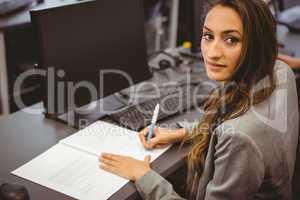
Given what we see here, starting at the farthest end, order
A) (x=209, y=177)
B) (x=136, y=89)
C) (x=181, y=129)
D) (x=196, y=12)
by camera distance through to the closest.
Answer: (x=196, y=12), (x=136, y=89), (x=181, y=129), (x=209, y=177)

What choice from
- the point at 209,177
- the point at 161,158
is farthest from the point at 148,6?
the point at 209,177

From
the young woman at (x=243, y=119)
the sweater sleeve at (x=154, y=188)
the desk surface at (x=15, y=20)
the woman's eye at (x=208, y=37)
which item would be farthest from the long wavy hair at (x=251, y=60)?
the desk surface at (x=15, y=20)

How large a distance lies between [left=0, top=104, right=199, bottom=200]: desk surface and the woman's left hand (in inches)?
1.3

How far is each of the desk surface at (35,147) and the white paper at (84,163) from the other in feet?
0.08

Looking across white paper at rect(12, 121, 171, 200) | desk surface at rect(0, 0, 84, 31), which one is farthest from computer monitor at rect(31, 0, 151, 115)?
desk surface at rect(0, 0, 84, 31)

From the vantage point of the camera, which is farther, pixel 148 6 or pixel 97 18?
pixel 148 6

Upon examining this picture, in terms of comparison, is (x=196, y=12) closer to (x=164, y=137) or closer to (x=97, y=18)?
(x=97, y=18)

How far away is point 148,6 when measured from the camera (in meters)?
3.66

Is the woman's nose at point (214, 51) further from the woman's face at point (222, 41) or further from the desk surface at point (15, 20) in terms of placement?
the desk surface at point (15, 20)

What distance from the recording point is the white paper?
46.5 inches

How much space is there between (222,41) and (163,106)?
0.60 m

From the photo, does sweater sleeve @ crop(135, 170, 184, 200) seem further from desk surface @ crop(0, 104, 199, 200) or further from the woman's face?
the woman's face

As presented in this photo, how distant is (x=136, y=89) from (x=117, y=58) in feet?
0.71

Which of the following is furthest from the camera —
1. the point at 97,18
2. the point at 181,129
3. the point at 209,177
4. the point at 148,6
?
the point at 148,6
